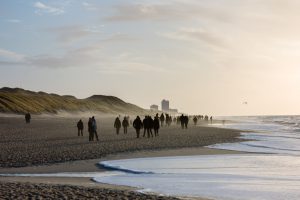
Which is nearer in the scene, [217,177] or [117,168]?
[217,177]

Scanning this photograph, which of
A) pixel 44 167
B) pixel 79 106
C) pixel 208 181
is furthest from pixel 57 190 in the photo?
pixel 79 106

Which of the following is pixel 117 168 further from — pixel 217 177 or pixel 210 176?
pixel 217 177

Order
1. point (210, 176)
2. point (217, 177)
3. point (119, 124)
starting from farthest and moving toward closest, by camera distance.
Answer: point (119, 124), point (210, 176), point (217, 177)

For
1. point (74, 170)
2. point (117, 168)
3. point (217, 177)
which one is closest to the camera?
point (217, 177)

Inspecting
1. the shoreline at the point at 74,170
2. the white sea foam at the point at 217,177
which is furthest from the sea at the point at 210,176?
the shoreline at the point at 74,170

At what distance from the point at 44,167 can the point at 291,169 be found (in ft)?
32.2

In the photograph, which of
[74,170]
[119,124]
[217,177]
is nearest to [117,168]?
[74,170]

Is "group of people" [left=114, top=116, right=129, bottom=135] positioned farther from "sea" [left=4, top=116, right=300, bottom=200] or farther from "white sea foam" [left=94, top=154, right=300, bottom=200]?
"white sea foam" [left=94, top=154, right=300, bottom=200]

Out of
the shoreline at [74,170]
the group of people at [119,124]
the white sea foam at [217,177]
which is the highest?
the group of people at [119,124]

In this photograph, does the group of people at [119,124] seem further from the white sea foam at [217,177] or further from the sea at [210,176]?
the white sea foam at [217,177]

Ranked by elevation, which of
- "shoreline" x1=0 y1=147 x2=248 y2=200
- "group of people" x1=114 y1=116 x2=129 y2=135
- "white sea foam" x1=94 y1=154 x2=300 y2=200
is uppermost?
"group of people" x1=114 y1=116 x2=129 y2=135

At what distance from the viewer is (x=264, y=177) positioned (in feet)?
49.2

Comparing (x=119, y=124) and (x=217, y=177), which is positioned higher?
(x=119, y=124)

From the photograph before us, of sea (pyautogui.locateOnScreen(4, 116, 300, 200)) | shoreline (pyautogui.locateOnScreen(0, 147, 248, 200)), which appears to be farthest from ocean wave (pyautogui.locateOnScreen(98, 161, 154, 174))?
shoreline (pyautogui.locateOnScreen(0, 147, 248, 200))
